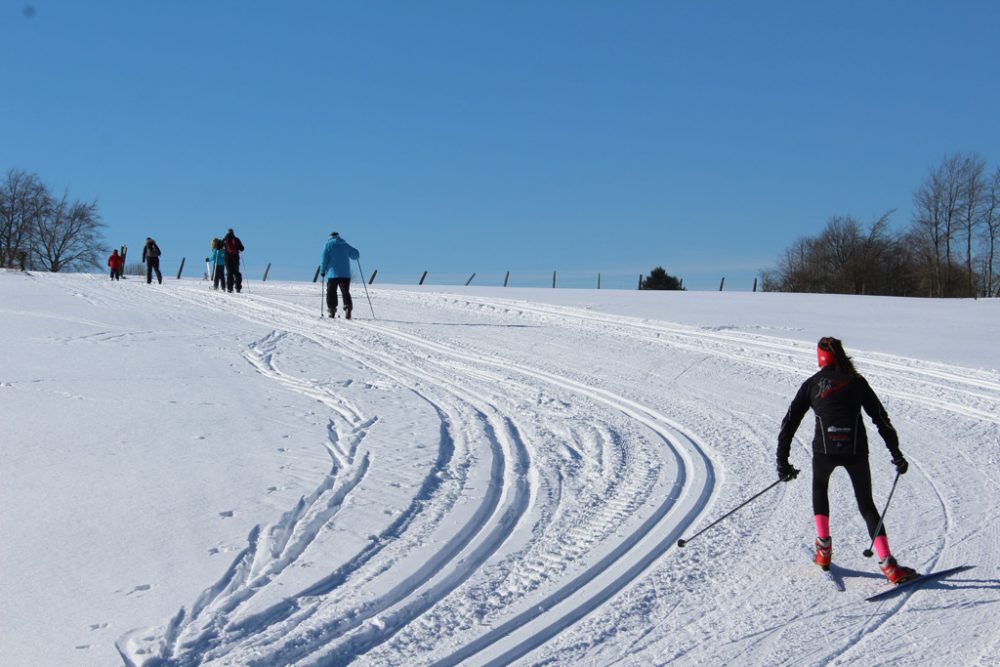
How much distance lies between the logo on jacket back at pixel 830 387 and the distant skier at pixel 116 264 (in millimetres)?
31074

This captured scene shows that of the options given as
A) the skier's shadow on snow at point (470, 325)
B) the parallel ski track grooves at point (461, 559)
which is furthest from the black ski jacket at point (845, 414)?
the skier's shadow on snow at point (470, 325)

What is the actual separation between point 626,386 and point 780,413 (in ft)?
7.30

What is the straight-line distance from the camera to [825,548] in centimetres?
540

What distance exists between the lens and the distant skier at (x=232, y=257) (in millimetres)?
25500

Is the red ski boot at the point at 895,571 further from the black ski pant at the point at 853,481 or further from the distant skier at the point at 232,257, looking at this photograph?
the distant skier at the point at 232,257

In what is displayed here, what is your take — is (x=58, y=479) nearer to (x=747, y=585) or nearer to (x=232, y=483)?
(x=232, y=483)

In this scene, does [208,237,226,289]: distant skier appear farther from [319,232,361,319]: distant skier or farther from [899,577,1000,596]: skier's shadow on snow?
[899,577,1000,596]: skier's shadow on snow

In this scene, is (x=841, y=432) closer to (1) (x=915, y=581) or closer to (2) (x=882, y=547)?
(2) (x=882, y=547)

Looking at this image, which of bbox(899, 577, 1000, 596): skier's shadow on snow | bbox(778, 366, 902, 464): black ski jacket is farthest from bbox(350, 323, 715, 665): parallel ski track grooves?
bbox(899, 577, 1000, 596): skier's shadow on snow

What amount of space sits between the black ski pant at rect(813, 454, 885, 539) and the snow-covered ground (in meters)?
0.37

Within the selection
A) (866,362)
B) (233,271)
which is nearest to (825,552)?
(866,362)

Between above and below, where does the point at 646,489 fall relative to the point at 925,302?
below

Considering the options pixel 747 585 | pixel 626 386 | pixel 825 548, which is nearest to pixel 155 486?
pixel 747 585

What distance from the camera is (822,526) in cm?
547
